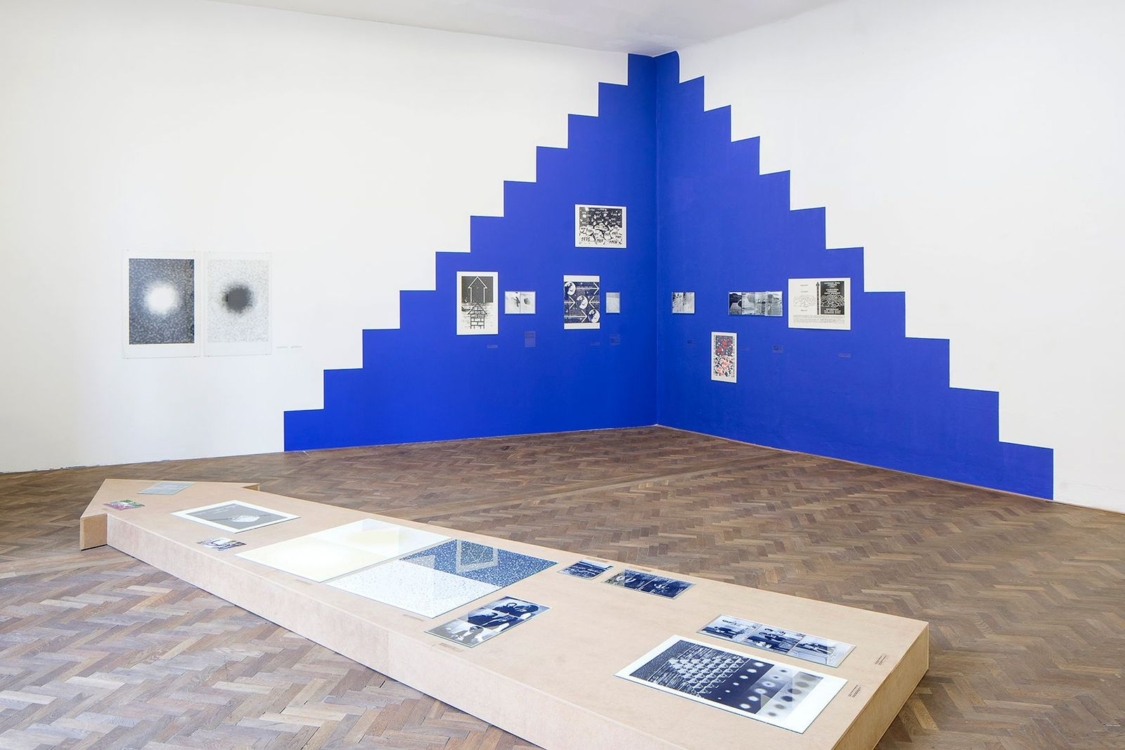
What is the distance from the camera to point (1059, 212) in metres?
5.17

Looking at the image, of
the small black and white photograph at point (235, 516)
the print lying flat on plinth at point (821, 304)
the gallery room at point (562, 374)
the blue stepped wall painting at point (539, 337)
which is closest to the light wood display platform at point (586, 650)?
the gallery room at point (562, 374)

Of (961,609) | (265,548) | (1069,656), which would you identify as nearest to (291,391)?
(265,548)

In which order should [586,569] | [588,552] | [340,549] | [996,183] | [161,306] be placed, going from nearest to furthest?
1. [586,569]
2. [340,549]
3. [588,552]
4. [996,183]
5. [161,306]

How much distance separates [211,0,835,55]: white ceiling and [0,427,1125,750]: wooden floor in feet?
11.1

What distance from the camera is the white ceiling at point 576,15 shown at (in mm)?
6441

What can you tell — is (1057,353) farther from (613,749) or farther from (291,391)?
(291,391)

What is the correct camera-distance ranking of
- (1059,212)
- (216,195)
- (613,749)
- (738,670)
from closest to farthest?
(613,749), (738,670), (1059,212), (216,195)

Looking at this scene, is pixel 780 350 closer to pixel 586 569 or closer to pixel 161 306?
pixel 586 569

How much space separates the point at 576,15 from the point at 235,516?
465 cm

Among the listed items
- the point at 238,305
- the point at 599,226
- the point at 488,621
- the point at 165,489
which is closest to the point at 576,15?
the point at 599,226

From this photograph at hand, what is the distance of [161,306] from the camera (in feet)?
20.9

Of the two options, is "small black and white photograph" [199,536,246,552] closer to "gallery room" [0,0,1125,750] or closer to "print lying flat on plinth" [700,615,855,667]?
"gallery room" [0,0,1125,750]

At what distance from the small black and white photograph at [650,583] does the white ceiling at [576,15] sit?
4724 millimetres

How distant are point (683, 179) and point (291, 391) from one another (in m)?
3.89
